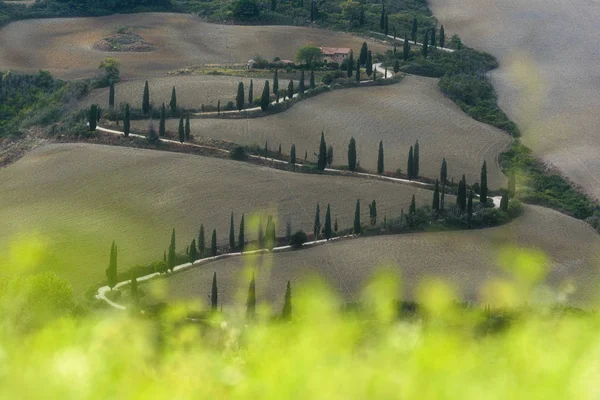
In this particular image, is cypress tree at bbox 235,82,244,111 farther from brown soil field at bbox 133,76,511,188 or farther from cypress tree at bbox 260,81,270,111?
brown soil field at bbox 133,76,511,188

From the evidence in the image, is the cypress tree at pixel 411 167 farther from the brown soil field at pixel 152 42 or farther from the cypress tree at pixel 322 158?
the brown soil field at pixel 152 42

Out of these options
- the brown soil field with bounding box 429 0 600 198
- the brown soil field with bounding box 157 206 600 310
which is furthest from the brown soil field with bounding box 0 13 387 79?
the brown soil field with bounding box 157 206 600 310

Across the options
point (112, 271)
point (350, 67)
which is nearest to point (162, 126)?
point (350, 67)

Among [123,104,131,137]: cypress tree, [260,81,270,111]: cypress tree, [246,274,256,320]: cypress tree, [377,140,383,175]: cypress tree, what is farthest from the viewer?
[260,81,270,111]: cypress tree

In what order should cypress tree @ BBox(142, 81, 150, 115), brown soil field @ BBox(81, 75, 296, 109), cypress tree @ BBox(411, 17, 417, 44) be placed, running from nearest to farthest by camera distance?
cypress tree @ BBox(142, 81, 150, 115) < brown soil field @ BBox(81, 75, 296, 109) < cypress tree @ BBox(411, 17, 417, 44)

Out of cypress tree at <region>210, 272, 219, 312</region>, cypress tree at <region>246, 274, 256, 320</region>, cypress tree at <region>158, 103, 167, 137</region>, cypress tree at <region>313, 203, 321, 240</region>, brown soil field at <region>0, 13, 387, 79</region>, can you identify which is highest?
cypress tree at <region>246, 274, 256, 320</region>

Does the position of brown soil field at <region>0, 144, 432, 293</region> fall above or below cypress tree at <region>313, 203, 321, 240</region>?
below

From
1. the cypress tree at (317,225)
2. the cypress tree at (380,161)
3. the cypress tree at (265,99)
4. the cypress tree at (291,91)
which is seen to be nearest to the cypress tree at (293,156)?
the cypress tree at (380,161)

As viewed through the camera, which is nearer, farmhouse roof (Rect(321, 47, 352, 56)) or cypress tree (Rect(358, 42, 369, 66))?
cypress tree (Rect(358, 42, 369, 66))
